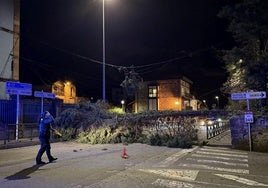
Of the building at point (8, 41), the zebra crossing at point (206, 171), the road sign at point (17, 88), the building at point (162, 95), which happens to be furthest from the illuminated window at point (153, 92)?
the zebra crossing at point (206, 171)

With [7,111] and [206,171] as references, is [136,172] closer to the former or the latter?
[206,171]

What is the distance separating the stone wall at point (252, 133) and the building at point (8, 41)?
19633 millimetres

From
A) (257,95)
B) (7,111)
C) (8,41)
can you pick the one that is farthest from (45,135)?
(8,41)

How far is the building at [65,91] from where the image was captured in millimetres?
50106

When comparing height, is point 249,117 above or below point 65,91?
below

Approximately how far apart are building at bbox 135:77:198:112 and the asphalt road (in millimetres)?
41485

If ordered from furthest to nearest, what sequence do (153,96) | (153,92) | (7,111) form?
(153,92), (153,96), (7,111)

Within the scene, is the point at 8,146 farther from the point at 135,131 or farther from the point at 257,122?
the point at 257,122

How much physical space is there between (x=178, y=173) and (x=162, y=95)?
46717mm

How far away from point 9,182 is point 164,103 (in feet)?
158

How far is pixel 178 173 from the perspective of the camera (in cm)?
960

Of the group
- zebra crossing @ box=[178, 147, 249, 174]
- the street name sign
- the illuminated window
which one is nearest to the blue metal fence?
zebra crossing @ box=[178, 147, 249, 174]

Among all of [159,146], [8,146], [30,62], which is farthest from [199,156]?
[30,62]

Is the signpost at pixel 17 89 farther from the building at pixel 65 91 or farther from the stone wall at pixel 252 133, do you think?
the building at pixel 65 91
